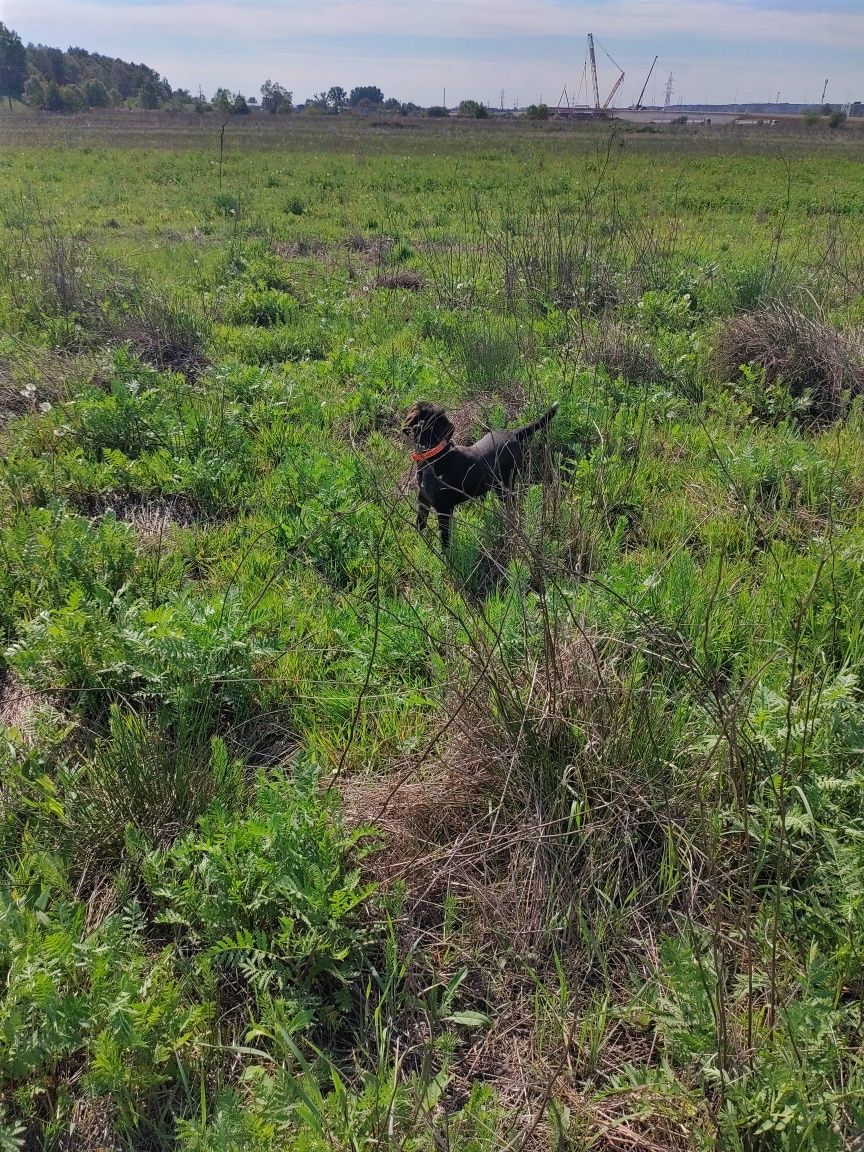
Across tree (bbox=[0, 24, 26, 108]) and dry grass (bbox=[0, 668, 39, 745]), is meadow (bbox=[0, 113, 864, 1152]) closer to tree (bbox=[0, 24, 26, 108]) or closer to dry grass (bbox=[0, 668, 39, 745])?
dry grass (bbox=[0, 668, 39, 745])

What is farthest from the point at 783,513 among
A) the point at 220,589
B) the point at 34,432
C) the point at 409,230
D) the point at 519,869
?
the point at 409,230

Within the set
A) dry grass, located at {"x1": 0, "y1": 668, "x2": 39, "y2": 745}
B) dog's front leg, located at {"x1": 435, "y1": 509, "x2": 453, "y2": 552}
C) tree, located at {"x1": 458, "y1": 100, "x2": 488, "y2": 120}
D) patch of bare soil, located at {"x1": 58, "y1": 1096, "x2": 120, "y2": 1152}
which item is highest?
tree, located at {"x1": 458, "y1": 100, "x2": 488, "y2": 120}

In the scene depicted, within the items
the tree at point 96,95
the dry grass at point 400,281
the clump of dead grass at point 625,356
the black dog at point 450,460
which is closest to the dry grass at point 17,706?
the black dog at point 450,460

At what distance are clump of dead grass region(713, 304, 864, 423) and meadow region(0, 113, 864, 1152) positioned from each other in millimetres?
35

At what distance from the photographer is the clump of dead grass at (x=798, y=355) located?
16.9ft

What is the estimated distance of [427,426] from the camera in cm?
350

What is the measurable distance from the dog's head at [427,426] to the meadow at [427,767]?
39cm

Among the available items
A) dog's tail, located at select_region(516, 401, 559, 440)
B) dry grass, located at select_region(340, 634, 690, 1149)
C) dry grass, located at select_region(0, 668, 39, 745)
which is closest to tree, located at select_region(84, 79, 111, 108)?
dog's tail, located at select_region(516, 401, 559, 440)

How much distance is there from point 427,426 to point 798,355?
11.3 feet

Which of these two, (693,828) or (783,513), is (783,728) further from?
(783,513)

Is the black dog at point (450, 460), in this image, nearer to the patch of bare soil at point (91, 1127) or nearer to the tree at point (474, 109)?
the patch of bare soil at point (91, 1127)

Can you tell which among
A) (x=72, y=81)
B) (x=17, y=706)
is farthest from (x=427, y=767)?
(x=72, y=81)

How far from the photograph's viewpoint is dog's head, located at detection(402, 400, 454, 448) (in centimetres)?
349

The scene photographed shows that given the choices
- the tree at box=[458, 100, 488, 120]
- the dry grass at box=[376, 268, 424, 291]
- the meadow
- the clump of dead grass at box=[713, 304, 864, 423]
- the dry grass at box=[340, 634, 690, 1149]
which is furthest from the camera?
the tree at box=[458, 100, 488, 120]
